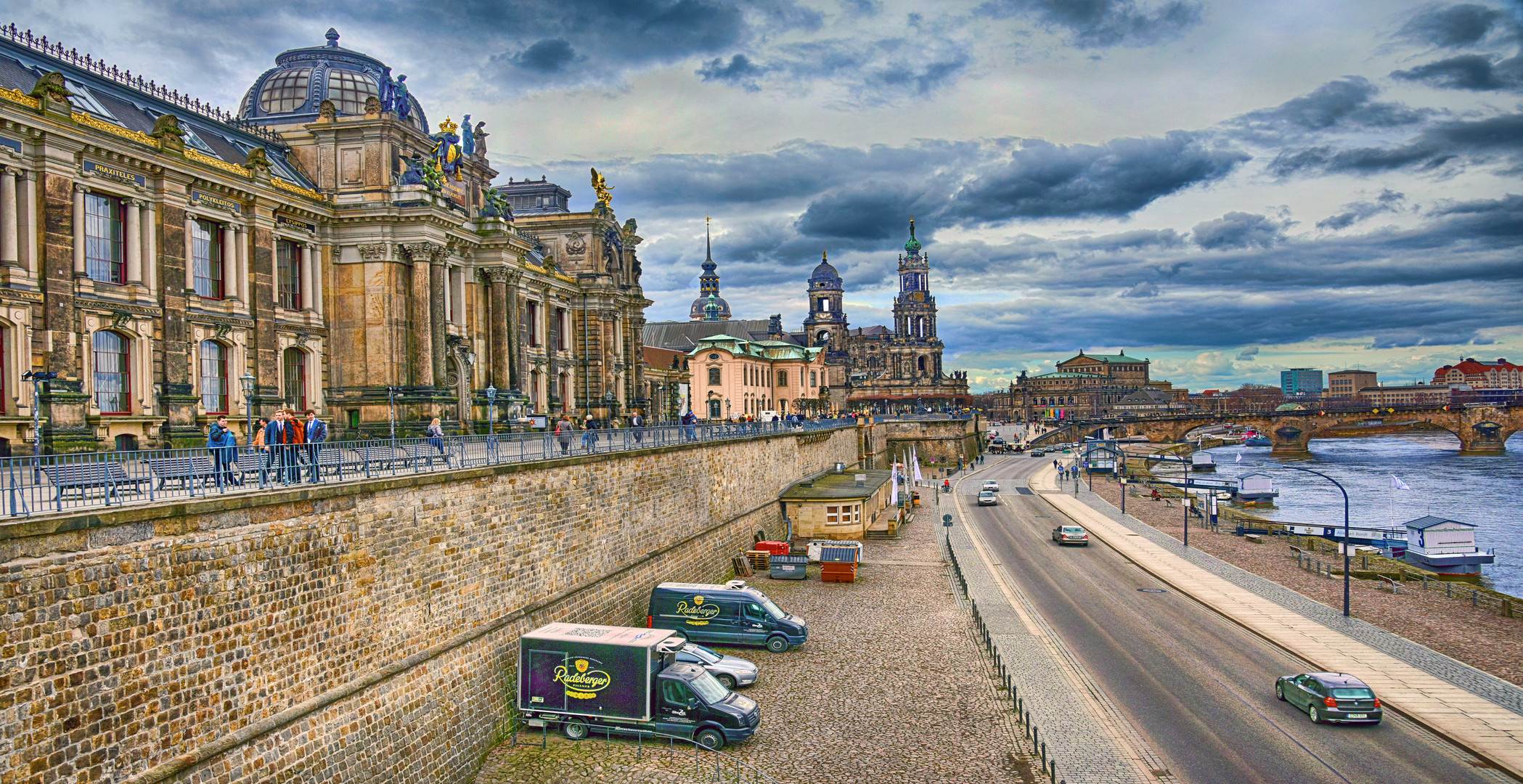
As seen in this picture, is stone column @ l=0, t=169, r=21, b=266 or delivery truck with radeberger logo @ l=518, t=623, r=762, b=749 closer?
delivery truck with radeberger logo @ l=518, t=623, r=762, b=749

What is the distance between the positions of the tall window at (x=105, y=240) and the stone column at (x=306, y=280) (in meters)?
8.07

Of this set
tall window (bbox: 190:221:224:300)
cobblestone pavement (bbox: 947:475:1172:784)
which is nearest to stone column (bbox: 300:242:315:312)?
tall window (bbox: 190:221:224:300)

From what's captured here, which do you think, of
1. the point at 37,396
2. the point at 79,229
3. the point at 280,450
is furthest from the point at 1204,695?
the point at 79,229

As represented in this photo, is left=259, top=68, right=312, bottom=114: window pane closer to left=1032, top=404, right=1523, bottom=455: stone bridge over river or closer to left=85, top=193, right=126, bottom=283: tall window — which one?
left=85, top=193, right=126, bottom=283: tall window

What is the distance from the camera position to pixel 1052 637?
30.2 m

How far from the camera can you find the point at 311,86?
39812 millimetres

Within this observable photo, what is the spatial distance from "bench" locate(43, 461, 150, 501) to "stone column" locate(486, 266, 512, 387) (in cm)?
2951

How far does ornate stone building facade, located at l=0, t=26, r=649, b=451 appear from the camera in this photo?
2284 cm

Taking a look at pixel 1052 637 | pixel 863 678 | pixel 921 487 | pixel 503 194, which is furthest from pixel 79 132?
pixel 921 487

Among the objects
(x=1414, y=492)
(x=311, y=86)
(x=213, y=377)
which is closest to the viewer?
(x=213, y=377)

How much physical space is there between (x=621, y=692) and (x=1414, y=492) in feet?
304

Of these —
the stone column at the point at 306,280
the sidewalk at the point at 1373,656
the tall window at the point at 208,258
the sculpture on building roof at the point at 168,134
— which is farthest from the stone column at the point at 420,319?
the sidewalk at the point at 1373,656

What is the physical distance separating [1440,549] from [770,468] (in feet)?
117

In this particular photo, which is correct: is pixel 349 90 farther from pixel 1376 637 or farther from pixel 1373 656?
pixel 1376 637
